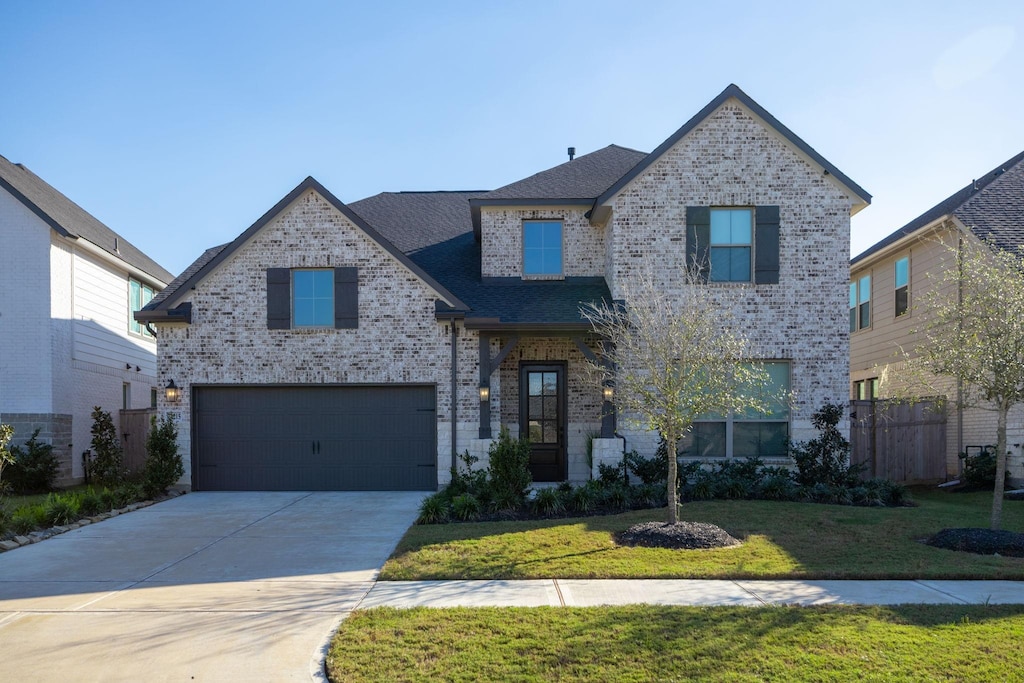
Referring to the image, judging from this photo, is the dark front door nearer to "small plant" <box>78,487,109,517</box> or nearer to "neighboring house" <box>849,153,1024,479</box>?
"neighboring house" <box>849,153,1024,479</box>

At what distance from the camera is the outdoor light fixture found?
14938 millimetres

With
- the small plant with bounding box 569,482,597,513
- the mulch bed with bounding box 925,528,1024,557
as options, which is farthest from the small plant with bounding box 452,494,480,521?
the mulch bed with bounding box 925,528,1024,557

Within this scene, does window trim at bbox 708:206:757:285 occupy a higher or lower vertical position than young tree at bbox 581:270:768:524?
higher

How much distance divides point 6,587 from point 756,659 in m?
7.36

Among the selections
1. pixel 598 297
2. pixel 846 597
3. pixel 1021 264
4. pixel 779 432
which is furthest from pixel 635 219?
pixel 846 597

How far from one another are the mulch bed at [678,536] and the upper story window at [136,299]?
15.8 metres

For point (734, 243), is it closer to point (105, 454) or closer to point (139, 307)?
point (105, 454)

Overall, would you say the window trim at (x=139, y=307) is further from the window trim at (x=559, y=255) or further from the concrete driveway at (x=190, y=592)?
the window trim at (x=559, y=255)

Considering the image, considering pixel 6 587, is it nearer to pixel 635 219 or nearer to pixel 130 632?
pixel 130 632

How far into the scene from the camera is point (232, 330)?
49.4 ft

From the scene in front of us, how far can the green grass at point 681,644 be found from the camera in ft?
17.4

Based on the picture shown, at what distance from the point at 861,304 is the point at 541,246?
35.5 ft

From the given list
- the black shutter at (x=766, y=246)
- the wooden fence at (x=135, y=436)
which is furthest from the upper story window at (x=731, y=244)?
the wooden fence at (x=135, y=436)

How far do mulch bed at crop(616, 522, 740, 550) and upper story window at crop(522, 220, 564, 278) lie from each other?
7526mm
